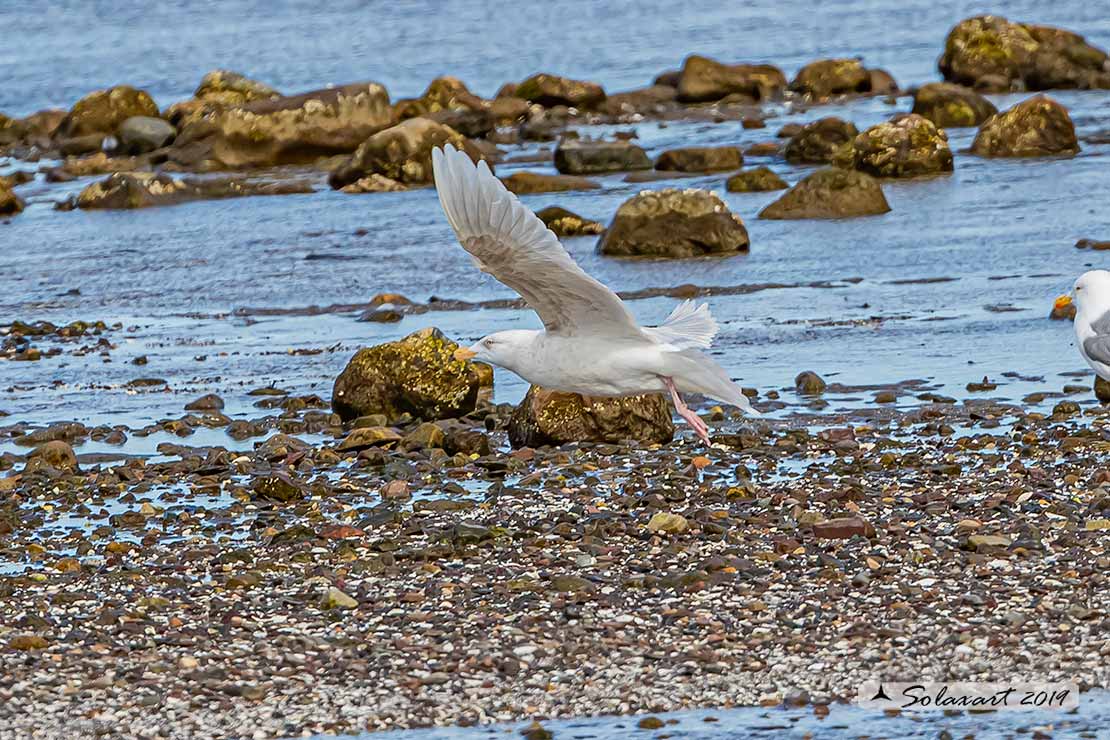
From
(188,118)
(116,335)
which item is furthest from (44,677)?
(188,118)

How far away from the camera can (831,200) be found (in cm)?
1978

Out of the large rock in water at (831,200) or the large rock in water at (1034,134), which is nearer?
the large rock in water at (831,200)

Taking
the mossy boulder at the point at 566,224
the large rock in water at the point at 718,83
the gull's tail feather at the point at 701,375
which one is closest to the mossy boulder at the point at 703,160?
the mossy boulder at the point at 566,224

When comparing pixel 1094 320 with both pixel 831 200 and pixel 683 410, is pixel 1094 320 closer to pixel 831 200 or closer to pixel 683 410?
pixel 683 410

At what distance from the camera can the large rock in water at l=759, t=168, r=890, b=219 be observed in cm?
1972

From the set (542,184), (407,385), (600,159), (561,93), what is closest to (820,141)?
(600,159)

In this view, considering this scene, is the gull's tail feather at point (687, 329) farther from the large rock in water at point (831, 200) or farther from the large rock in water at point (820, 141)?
the large rock in water at point (820, 141)

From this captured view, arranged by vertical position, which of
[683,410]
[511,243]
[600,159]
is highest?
[511,243]

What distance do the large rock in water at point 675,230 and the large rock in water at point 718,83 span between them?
15733 mm

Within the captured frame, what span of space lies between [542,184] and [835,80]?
38.8ft

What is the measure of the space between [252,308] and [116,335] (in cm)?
148

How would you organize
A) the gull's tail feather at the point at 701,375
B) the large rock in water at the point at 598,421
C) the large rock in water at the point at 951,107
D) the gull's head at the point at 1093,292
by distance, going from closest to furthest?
the gull's tail feather at the point at 701,375 → the gull's head at the point at 1093,292 → the large rock in water at the point at 598,421 → the large rock in water at the point at 951,107

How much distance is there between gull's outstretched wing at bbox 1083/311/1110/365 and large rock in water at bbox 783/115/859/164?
14.5 m

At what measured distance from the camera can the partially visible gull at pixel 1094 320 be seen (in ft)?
33.2
